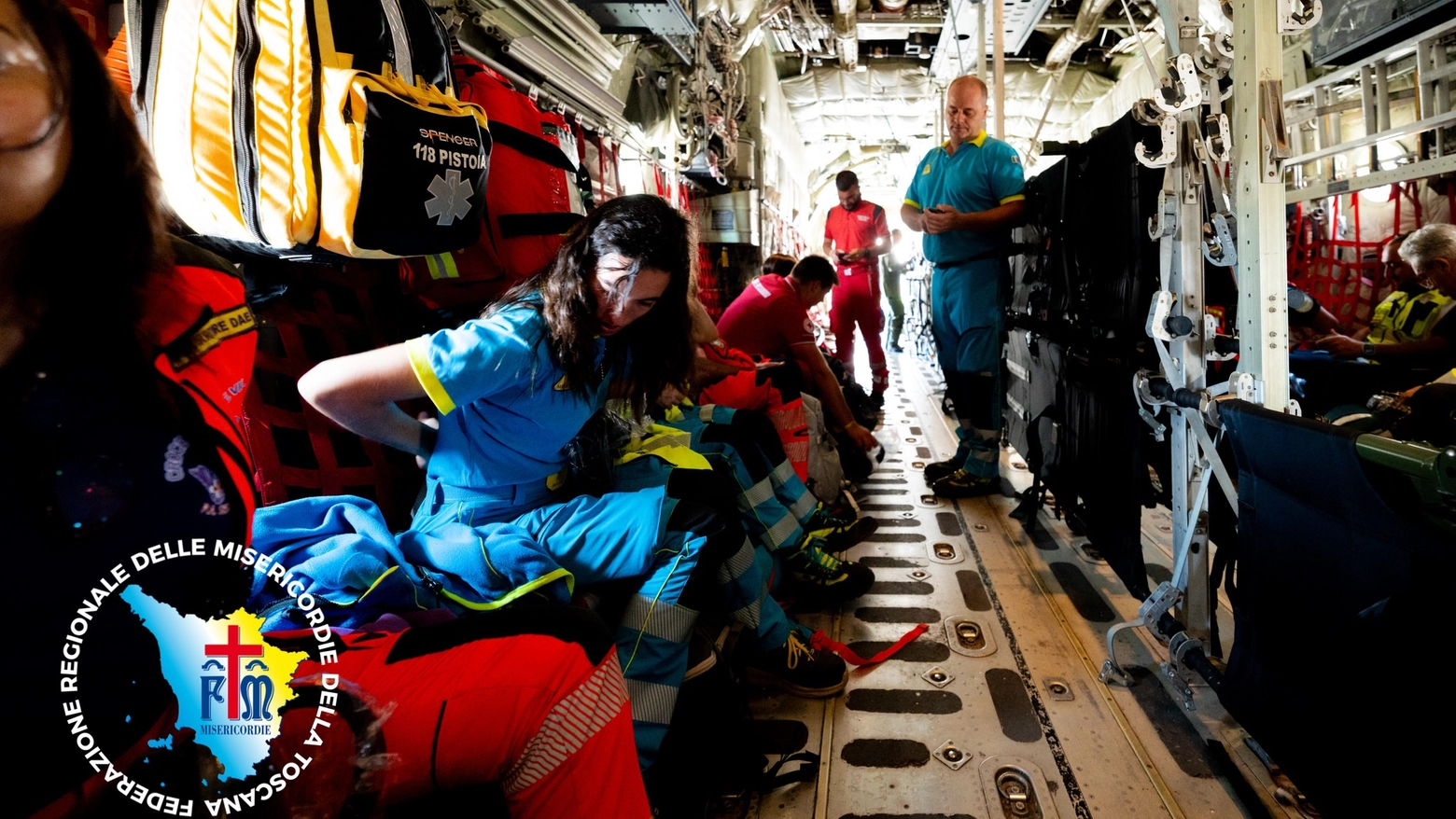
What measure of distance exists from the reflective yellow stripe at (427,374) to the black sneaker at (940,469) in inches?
108

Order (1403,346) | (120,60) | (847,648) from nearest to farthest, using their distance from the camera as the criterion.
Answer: (120,60)
(847,648)
(1403,346)

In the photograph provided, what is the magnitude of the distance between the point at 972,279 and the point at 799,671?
2087 mm

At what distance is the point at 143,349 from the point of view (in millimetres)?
696

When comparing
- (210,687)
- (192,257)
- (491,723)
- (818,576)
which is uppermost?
(192,257)

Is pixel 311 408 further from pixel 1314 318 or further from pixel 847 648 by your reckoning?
pixel 1314 318

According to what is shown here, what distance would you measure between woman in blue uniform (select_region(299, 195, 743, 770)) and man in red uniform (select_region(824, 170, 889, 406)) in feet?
11.9

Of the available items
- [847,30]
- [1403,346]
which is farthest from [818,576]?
[847,30]

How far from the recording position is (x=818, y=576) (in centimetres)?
233

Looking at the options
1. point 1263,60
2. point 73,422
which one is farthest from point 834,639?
point 73,422

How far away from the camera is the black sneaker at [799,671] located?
1828 mm

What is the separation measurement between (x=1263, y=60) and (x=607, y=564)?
1686 millimetres

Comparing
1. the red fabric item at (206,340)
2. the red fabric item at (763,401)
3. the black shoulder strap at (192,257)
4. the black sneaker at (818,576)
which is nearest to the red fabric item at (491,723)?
the red fabric item at (206,340)

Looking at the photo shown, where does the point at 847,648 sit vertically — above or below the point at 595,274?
below

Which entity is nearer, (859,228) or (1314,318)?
(1314,318)
